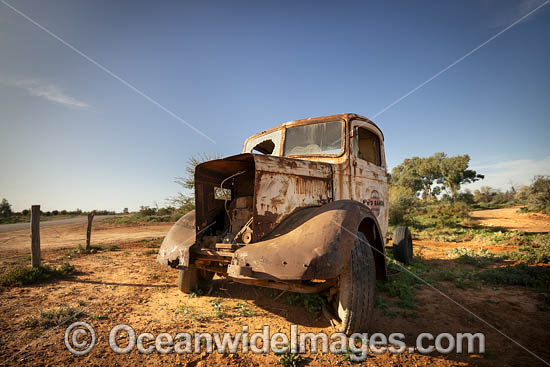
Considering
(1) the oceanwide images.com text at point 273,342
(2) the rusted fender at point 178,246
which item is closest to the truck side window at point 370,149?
(1) the oceanwide images.com text at point 273,342

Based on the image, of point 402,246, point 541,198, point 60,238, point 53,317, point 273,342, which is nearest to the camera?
point 273,342

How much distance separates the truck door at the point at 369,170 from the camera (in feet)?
12.4

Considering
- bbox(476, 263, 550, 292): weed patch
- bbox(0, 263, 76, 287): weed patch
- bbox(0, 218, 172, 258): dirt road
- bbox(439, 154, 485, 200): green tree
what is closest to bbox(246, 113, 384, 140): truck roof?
bbox(476, 263, 550, 292): weed patch

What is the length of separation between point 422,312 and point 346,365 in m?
1.75

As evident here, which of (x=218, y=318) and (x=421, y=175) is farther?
(x=421, y=175)

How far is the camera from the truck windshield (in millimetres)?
3779

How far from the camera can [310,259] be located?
80.4 inches

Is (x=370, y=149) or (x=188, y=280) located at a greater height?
(x=370, y=149)

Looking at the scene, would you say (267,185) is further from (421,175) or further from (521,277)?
(421,175)

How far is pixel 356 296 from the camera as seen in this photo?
2.32 m

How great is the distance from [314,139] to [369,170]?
1094 millimetres

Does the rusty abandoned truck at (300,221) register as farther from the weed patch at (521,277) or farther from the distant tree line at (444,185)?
the distant tree line at (444,185)

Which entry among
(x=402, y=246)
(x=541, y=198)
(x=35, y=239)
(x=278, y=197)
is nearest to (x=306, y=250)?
(x=278, y=197)

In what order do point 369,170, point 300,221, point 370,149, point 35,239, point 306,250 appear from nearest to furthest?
point 306,250 < point 300,221 < point 369,170 < point 370,149 < point 35,239
